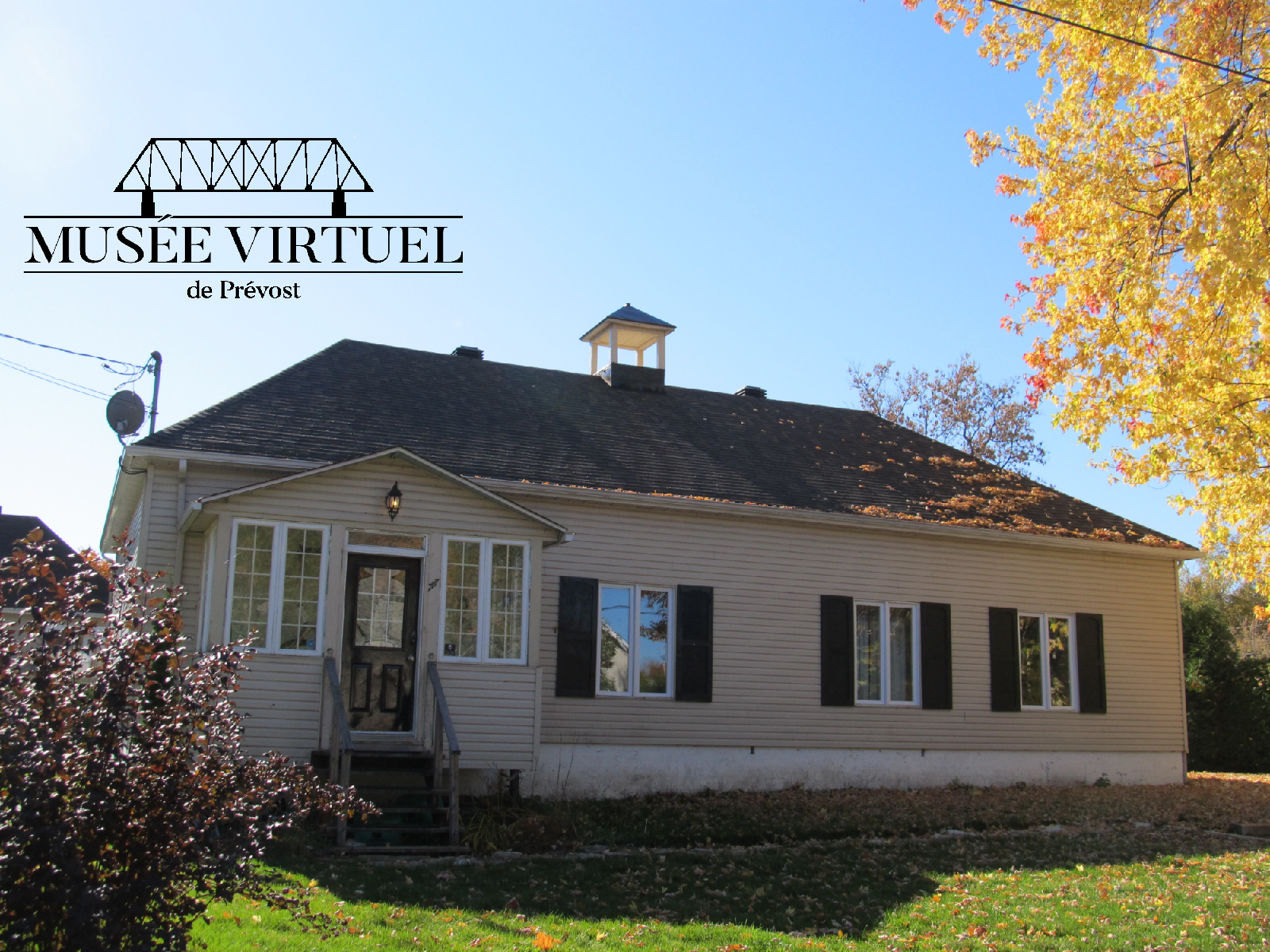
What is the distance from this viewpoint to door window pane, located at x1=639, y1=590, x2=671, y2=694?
1411 centimetres

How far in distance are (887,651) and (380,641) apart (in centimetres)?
718

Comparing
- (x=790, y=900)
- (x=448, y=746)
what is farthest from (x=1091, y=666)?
(x=448, y=746)

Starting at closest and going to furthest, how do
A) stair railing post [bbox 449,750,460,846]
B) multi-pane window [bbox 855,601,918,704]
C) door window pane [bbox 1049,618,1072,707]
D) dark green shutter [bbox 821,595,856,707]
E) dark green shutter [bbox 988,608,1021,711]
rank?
stair railing post [bbox 449,750,460,846]
dark green shutter [bbox 821,595,856,707]
multi-pane window [bbox 855,601,918,704]
dark green shutter [bbox 988,608,1021,711]
door window pane [bbox 1049,618,1072,707]

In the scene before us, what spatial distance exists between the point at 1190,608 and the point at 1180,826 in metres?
10.5

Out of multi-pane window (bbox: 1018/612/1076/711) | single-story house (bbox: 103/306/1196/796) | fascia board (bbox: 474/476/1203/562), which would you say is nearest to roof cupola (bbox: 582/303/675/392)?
single-story house (bbox: 103/306/1196/796)

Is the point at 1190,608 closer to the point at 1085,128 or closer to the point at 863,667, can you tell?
the point at 863,667

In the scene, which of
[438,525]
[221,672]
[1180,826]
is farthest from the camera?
[1180,826]

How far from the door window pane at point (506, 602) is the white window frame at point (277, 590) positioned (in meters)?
1.72

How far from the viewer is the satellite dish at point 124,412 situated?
14.3 m

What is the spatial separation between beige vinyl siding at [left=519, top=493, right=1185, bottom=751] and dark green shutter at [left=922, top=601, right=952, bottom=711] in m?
0.12

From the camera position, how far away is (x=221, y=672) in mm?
5023

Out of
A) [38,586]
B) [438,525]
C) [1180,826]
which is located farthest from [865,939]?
[1180,826]

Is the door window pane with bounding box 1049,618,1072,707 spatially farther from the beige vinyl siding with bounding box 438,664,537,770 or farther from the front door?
the front door

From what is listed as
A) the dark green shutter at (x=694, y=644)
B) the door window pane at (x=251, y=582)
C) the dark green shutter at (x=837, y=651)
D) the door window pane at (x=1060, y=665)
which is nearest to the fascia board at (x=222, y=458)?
the door window pane at (x=251, y=582)
